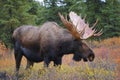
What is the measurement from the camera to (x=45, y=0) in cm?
2752

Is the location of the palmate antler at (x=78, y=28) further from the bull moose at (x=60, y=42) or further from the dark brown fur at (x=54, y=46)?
the dark brown fur at (x=54, y=46)

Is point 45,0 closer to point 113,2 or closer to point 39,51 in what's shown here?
point 113,2

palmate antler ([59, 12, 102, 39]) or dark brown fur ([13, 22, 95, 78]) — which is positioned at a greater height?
palmate antler ([59, 12, 102, 39])

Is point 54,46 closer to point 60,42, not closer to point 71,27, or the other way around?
point 60,42

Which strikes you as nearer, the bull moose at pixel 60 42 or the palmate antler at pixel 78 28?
the palmate antler at pixel 78 28

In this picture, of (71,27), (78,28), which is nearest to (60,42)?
(71,27)

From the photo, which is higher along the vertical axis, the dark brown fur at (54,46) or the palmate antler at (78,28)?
the palmate antler at (78,28)

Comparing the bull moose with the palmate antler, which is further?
the bull moose

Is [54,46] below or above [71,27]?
below

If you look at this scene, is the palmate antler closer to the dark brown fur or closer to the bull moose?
the bull moose

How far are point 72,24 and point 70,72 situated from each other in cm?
236

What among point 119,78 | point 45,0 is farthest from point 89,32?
point 45,0

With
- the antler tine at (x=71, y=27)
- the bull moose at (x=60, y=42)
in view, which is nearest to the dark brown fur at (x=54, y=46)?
the bull moose at (x=60, y=42)

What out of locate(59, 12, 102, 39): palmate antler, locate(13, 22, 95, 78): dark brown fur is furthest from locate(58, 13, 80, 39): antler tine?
locate(13, 22, 95, 78): dark brown fur
